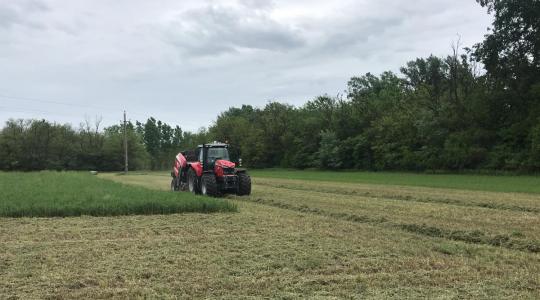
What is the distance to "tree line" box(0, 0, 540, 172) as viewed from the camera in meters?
41.9

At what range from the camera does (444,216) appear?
583 inches

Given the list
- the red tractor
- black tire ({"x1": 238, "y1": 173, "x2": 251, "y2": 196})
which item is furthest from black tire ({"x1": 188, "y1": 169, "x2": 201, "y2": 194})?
black tire ({"x1": 238, "y1": 173, "x2": 251, "y2": 196})

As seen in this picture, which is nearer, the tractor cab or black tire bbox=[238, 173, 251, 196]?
black tire bbox=[238, 173, 251, 196]

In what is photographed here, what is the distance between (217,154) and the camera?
2277 cm

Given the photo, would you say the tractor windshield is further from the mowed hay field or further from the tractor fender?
the mowed hay field

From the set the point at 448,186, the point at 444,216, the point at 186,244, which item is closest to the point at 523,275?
the point at 186,244

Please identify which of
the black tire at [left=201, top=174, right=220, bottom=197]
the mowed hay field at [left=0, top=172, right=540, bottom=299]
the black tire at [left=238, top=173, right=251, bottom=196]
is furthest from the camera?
the black tire at [left=238, top=173, right=251, bottom=196]

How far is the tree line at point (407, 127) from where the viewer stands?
4191cm

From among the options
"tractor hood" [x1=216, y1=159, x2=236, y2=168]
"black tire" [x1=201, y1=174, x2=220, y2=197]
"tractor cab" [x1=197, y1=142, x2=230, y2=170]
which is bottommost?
"black tire" [x1=201, y1=174, x2=220, y2=197]

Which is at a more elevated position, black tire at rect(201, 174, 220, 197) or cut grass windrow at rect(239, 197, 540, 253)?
black tire at rect(201, 174, 220, 197)

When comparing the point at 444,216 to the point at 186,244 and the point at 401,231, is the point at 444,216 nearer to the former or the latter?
the point at 401,231

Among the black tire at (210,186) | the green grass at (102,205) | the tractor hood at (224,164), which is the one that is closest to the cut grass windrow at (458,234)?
the green grass at (102,205)

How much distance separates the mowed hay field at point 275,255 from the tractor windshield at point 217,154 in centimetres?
732

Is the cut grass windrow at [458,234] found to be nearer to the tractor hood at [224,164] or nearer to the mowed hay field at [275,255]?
the mowed hay field at [275,255]
